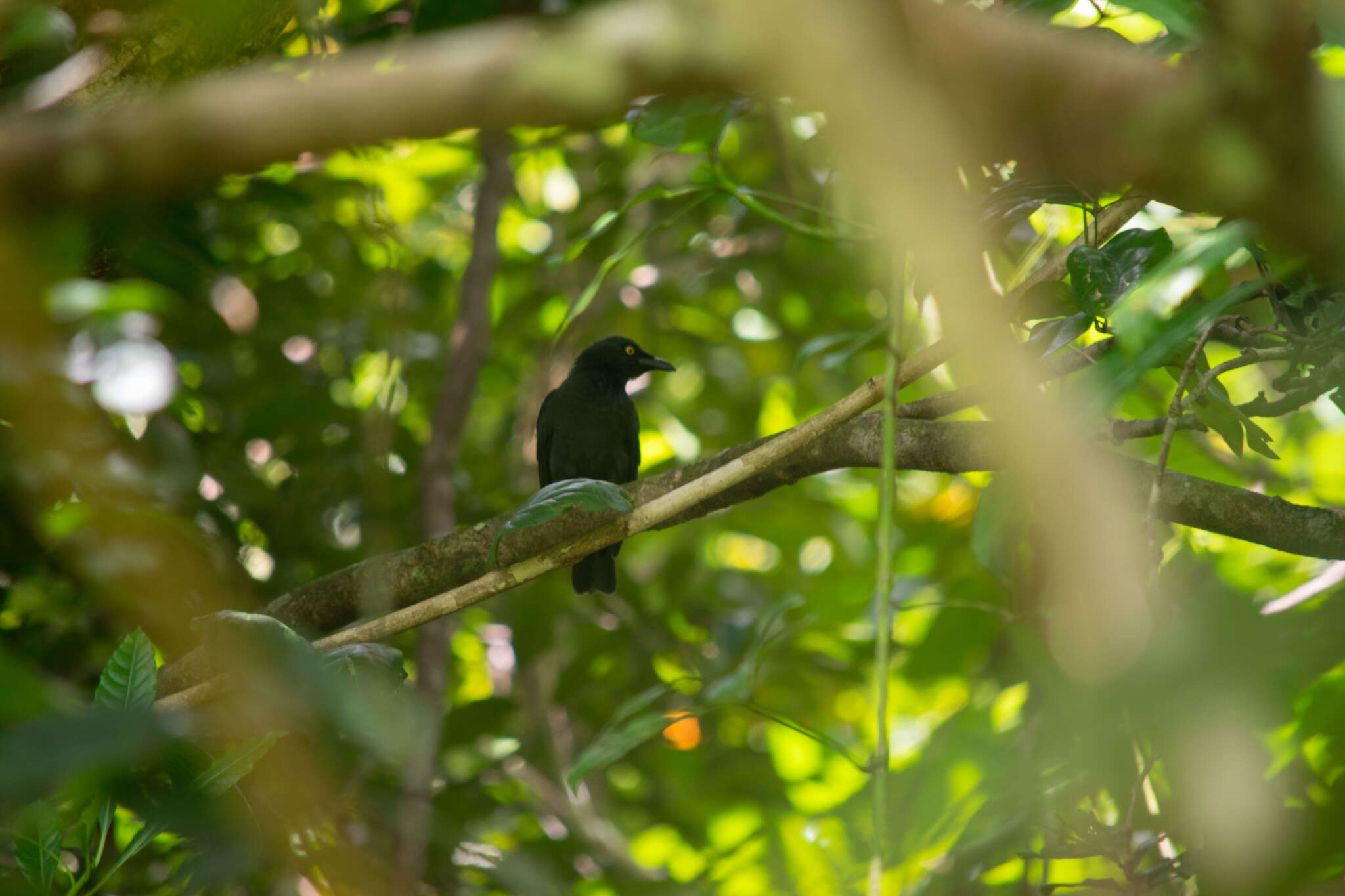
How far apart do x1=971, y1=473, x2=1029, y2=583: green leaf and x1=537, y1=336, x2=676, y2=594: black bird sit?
3.14 metres

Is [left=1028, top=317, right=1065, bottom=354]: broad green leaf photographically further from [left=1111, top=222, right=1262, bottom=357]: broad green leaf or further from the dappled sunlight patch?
the dappled sunlight patch

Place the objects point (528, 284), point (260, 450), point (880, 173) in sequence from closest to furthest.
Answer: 1. point (880, 173)
2. point (260, 450)
3. point (528, 284)

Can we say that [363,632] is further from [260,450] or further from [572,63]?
[260,450]

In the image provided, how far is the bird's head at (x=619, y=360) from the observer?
19.0 ft

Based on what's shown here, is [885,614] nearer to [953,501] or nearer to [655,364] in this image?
[953,501]

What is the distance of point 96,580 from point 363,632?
3.57ft

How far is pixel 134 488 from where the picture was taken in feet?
9.50

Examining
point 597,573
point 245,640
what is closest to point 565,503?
point 245,640

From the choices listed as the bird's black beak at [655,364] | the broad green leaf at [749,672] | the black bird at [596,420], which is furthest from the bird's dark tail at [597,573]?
the broad green leaf at [749,672]

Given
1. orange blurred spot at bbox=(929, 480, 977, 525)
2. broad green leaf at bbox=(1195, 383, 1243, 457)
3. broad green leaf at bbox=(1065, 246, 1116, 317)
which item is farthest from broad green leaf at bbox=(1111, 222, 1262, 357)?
orange blurred spot at bbox=(929, 480, 977, 525)

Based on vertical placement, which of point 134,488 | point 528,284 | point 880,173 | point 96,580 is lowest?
point 528,284

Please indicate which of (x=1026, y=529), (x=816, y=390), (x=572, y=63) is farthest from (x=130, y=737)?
(x=816, y=390)

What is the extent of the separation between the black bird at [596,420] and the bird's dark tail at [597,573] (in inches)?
23.4

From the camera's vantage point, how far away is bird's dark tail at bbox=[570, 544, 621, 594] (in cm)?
510
